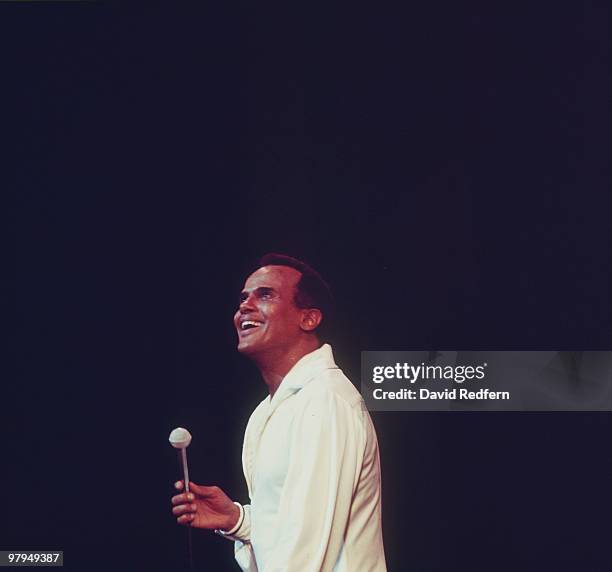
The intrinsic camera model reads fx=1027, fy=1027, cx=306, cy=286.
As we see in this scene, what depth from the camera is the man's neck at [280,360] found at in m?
2.81

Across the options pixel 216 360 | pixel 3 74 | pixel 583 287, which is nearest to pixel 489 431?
pixel 583 287

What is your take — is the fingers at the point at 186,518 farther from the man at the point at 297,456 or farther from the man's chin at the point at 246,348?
the man's chin at the point at 246,348

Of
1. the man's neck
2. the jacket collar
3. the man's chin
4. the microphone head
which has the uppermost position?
the man's chin

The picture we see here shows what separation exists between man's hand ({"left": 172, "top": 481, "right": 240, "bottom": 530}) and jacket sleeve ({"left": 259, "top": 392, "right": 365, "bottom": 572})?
0.96 feet

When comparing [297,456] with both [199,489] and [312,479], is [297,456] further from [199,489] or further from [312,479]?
[199,489]

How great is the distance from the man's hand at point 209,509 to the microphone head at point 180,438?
11cm

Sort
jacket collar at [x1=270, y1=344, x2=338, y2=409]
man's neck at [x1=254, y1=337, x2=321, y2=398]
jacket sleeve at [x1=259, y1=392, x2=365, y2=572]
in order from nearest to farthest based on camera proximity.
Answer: jacket sleeve at [x1=259, y1=392, x2=365, y2=572] < jacket collar at [x1=270, y1=344, x2=338, y2=409] < man's neck at [x1=254, y1=337, x2=321, y2=398]

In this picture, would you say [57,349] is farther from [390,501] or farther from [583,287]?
[583,287]

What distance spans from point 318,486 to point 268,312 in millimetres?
558

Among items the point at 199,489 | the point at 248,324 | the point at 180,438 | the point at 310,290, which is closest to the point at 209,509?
the point at 199,489

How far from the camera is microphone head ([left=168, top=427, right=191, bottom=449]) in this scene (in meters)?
2.70

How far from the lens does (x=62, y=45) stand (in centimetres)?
305

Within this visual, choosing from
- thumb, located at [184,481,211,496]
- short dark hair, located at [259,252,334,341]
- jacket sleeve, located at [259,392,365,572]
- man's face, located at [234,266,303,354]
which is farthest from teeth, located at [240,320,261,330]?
thumb, located at [184,481,211,496]

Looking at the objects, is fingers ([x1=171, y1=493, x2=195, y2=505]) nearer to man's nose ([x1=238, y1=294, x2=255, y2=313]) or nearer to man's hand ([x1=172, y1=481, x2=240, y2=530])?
man's hand ([x1=172, y1=481, x2=240, y2=530])
